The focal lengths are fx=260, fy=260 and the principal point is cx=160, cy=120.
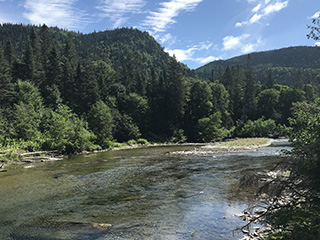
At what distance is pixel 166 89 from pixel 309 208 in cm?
7378

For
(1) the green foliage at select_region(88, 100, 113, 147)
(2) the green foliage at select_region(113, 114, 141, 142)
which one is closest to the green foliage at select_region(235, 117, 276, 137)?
(2) the green foliage at select_region(113, 114, 141, 142)

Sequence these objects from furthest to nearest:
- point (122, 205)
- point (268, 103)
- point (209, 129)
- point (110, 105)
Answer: point (268, 103) → point (110, 105) → point (209, 129) → point (122, 205)

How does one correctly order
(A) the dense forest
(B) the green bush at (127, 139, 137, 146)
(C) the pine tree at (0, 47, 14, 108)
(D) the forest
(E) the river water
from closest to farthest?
(E) the river water < (D) the forest < (A) the dense forest < (C) the pine tree at (0, 47, 14, 108) < (B) the green bush at (127, 139, 137, 146)

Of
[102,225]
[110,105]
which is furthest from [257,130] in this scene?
[102,225]

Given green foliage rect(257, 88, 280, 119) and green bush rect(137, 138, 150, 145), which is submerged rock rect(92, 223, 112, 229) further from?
green foliage rect(257, 88, 280, 119)

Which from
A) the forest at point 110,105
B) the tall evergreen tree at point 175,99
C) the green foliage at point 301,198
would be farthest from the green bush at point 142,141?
the green foliage at point 301,198

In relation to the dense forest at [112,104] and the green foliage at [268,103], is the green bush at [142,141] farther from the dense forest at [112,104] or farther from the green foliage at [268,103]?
the green foliage at [268,103]

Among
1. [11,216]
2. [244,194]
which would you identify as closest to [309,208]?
[244,194]

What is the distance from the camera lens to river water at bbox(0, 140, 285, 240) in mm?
10164

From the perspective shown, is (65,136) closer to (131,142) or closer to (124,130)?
(131,142)

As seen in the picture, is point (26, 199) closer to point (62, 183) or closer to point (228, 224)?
point (62, 183)

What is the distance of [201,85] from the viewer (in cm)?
8044

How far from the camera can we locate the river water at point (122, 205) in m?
10.2

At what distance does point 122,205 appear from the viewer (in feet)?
44.7
